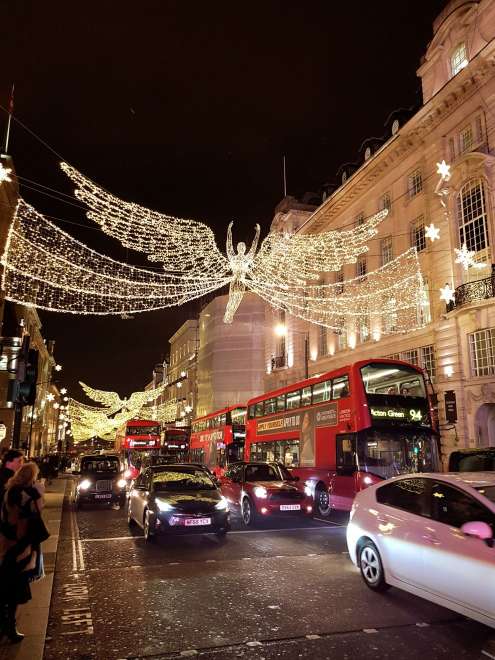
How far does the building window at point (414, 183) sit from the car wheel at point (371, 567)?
77.6 feet

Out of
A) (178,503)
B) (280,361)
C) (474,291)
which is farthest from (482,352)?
(280,361)

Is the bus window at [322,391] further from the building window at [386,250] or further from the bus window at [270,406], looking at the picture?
the building window at [386,250]

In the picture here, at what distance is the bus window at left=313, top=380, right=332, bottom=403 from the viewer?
15414 mm

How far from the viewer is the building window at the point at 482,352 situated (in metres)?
21.3

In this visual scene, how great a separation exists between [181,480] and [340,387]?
18.3ft

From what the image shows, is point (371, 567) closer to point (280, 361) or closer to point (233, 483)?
point (233, 483)

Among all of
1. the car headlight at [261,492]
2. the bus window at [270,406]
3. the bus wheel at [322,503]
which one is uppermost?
the bus window at [270,406]

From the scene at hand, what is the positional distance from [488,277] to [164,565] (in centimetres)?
1797

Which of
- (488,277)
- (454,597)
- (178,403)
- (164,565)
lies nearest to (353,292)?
(488,277)

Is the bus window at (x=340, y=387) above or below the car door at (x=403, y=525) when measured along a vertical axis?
above

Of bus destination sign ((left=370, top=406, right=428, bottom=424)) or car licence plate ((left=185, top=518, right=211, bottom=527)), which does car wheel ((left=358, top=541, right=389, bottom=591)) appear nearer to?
car licence plate ((left=185, top=518, right=211, bottom=527))

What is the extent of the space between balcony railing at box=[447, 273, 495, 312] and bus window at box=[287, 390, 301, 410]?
897 centimetres

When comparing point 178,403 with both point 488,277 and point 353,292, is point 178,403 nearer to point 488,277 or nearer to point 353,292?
point 353,292

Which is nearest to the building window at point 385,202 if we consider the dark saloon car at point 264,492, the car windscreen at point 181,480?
the dark saloon car at point 264,492
